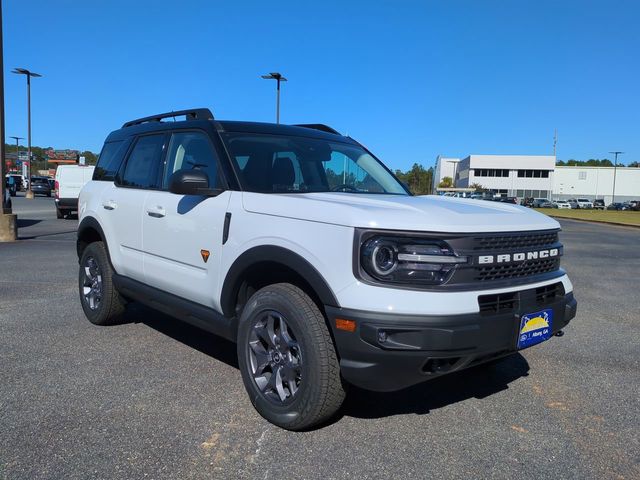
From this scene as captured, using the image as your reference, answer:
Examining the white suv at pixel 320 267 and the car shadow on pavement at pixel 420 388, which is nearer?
the white suv at pixel 320 267

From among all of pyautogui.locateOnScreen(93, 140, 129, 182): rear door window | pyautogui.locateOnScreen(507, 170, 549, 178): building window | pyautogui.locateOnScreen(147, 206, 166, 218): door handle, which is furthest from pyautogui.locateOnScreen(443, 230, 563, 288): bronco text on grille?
pyautogui.locateOnScreen(507, 170, 549, 178): building window

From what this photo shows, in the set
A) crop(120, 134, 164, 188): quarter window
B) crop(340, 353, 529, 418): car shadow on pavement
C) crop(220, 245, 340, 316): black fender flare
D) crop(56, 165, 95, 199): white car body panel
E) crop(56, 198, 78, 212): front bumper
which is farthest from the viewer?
crop(56, 198, 78, 212): front bumper

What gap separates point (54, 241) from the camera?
43.6 ft

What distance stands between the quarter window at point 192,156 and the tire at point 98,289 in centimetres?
133

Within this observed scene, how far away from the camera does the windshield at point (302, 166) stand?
398 centimetres

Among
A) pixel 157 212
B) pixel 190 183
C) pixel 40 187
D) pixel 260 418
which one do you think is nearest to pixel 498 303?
pixel 260 418

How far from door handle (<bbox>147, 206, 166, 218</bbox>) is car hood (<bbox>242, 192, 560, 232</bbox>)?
3.41 ft

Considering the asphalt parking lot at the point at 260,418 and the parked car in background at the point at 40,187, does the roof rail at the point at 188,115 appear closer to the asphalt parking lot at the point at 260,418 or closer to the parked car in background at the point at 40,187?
the asphalt parking lot at the point at 260,418

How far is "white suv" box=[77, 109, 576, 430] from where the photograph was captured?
2834mm

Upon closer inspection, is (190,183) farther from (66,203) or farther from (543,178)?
(543,178)

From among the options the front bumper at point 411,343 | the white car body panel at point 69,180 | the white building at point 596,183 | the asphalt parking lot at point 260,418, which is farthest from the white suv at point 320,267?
the white building at point 596,183

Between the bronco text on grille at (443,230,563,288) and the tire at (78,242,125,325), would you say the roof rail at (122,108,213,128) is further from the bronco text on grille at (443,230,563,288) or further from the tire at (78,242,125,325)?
the bronco text on grille at (443,230,563,288)

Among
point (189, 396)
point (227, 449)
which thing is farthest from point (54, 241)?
point (227, 449)

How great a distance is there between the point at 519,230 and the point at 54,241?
12675 mm
